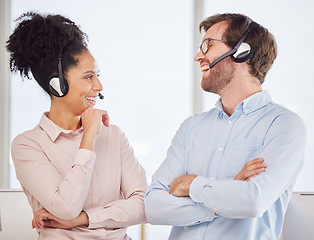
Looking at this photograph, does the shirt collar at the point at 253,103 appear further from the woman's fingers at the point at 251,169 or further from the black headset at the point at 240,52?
the woman's fingers at the point at 251,169

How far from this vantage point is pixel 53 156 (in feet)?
6.98

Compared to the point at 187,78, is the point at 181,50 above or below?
above

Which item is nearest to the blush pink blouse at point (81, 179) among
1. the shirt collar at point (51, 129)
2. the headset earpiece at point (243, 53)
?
the shirt collar at point (51, 129)

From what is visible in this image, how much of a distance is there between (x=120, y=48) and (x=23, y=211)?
2.64 meters

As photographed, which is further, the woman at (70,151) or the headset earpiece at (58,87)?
the headset earpiece at (58,87)

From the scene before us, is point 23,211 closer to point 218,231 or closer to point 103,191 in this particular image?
point 103,191

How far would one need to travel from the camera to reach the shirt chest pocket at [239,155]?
191 cm

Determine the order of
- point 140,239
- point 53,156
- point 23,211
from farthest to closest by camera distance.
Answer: point 140,239
point 23,211
point 53,156

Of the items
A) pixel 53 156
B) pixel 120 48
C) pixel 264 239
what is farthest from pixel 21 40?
pixel 120 48

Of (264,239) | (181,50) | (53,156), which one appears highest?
(181,50)

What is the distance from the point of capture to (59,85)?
2146mm

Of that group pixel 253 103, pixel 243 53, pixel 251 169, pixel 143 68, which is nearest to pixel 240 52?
pixel 243 53

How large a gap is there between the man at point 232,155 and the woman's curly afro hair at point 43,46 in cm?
65

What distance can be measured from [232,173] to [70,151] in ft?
2.59
